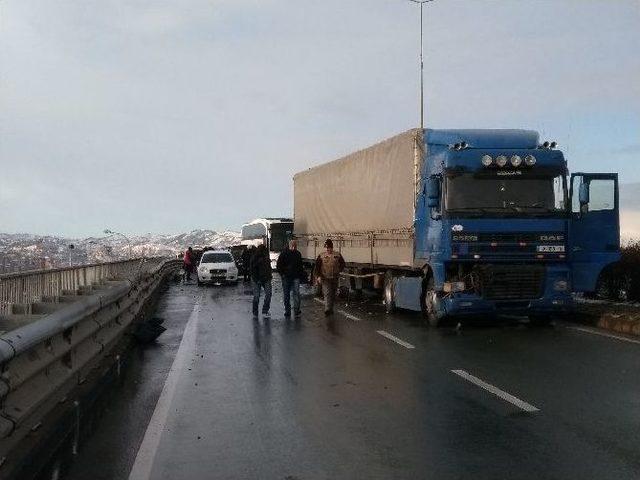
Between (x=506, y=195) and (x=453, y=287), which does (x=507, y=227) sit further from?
(x=453, y=287)

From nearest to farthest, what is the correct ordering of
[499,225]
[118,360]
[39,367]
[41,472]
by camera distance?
1. [41,472]
2. [39,367]
3. [118,360]
4. [499,225]

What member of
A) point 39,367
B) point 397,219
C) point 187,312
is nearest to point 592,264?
point 397,219

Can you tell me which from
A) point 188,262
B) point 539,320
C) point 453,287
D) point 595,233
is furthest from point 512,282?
point 188,262

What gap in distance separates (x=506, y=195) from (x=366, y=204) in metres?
6.30

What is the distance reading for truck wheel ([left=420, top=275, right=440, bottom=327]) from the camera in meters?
15.6

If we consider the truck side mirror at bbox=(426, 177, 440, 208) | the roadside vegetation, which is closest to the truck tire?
the truck side mirror at bbox=(426, 177, 440, 208)

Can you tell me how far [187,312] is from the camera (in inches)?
799

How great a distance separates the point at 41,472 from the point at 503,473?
3163 mm

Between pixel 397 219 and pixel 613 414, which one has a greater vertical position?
pixel 397 219

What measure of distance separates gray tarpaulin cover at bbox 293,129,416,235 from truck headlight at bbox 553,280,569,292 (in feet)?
11.4

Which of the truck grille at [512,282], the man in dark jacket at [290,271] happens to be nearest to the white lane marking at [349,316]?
the man in dark jacket at [290,271]

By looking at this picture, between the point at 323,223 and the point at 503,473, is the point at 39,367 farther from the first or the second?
the point at 323,223

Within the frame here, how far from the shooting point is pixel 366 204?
20891mm

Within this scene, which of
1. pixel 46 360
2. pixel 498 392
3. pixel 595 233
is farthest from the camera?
pixel 595 233
